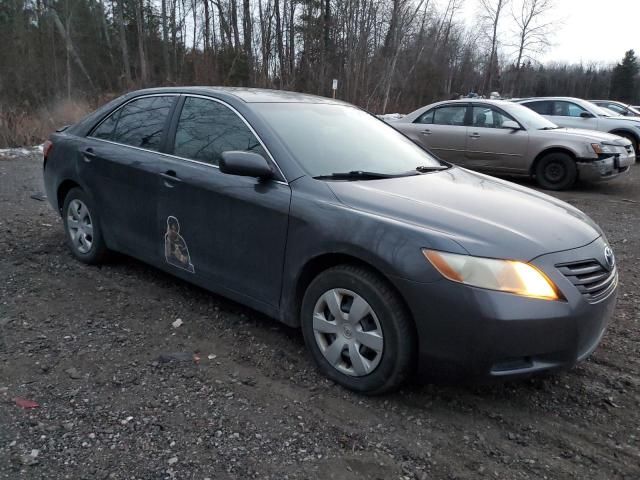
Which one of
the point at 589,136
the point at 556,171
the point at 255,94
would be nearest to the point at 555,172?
the point at 556,171

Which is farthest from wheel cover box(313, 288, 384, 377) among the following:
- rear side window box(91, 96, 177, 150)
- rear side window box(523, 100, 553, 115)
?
rear side window box(523, 100, 553, 115)

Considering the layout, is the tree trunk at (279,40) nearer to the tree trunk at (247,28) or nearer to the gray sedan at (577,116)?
the tree trunk at (247,28)

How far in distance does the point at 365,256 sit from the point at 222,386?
3.47ft

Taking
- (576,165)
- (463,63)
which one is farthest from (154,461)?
(463,63)

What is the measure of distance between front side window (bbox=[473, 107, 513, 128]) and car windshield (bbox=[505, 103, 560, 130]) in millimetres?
161

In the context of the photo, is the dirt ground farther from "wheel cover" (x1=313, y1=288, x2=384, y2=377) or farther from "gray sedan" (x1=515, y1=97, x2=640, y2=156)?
"gray sedan" (x1=515, y1=97, x2=640, y2=156)

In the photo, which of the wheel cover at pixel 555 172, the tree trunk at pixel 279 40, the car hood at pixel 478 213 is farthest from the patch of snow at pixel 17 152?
the tree trunk at pixel 279 40

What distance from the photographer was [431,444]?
250 centimetres

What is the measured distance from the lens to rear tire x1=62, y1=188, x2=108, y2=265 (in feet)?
14.6

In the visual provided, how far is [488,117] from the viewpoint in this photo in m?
9.77

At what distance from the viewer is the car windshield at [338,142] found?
130 inches

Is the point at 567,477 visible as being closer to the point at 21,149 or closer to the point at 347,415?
the point at 347,415

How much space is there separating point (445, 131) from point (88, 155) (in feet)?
23.8

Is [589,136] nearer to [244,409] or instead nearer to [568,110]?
[568,110]
